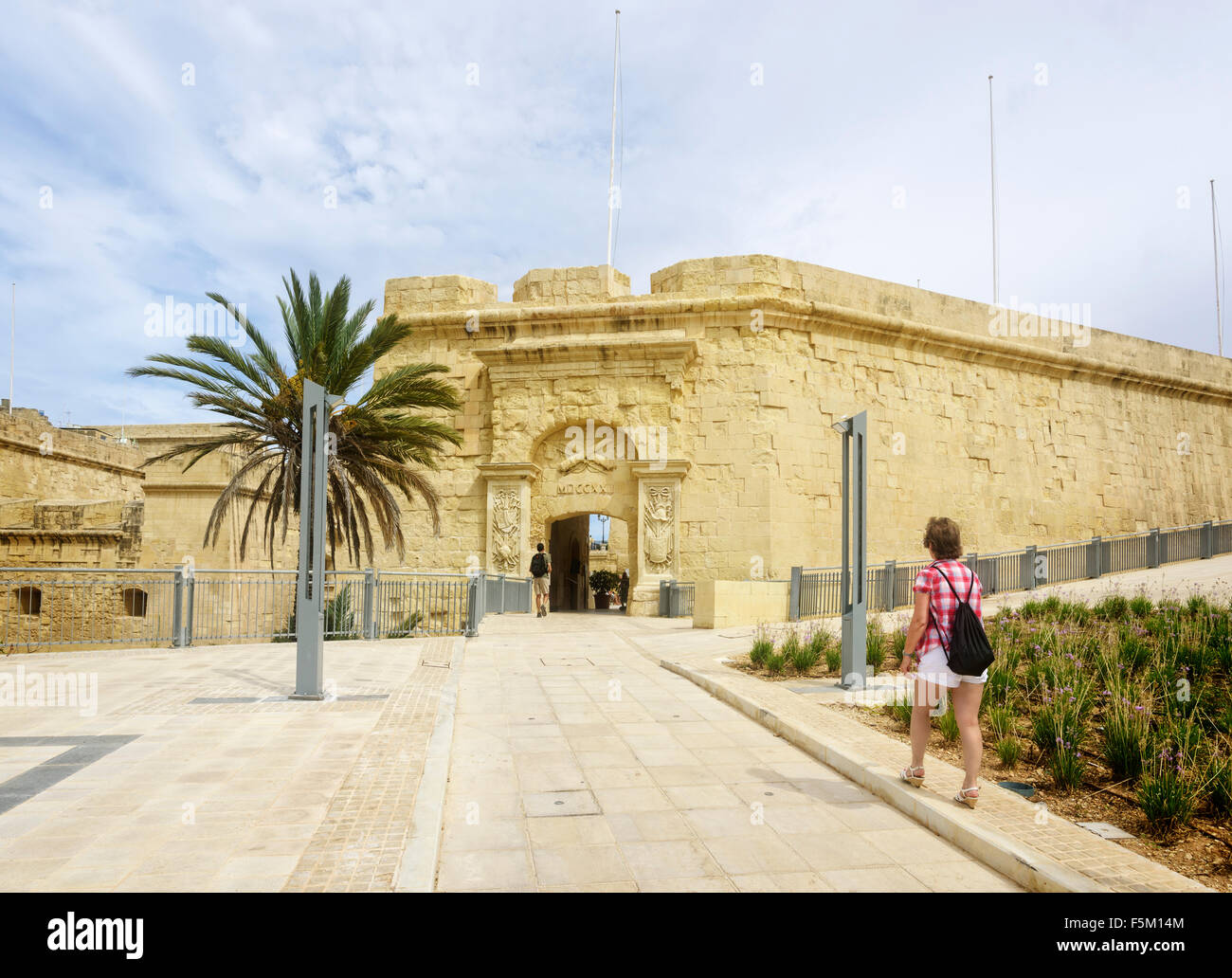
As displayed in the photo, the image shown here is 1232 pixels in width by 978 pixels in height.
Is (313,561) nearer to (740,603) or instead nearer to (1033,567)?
(740,603)

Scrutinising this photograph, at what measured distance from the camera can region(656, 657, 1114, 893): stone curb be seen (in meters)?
3.04

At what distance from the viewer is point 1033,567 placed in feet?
45.2

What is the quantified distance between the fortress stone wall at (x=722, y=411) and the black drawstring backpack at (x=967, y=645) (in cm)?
1239

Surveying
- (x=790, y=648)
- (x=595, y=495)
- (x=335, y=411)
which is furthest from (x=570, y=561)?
(x=790, y=648)

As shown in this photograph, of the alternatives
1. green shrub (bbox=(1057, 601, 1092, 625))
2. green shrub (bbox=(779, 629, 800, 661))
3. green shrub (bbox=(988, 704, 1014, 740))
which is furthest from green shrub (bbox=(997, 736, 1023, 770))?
green shrub (bbox=(1057, 601, 1092, 625))

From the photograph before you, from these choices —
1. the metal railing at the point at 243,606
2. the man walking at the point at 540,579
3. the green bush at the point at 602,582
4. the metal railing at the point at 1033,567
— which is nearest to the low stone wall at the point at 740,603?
the metal railing at the point at 1033,567

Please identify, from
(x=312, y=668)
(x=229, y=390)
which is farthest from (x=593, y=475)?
(x=312, y=668)

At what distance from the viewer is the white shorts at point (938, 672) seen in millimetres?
3877

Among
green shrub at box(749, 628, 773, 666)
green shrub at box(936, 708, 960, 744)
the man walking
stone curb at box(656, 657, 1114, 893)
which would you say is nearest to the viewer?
stone curb at box(656, 657, 1114, 893)

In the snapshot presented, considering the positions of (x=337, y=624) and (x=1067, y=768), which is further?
(x=337, y=624)

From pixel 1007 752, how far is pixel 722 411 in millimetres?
12665

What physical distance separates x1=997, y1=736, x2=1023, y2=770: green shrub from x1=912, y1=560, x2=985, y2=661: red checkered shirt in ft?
3.70

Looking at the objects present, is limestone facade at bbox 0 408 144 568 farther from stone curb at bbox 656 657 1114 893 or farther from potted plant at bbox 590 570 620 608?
stone curb at bbox 656 657 1114 893
